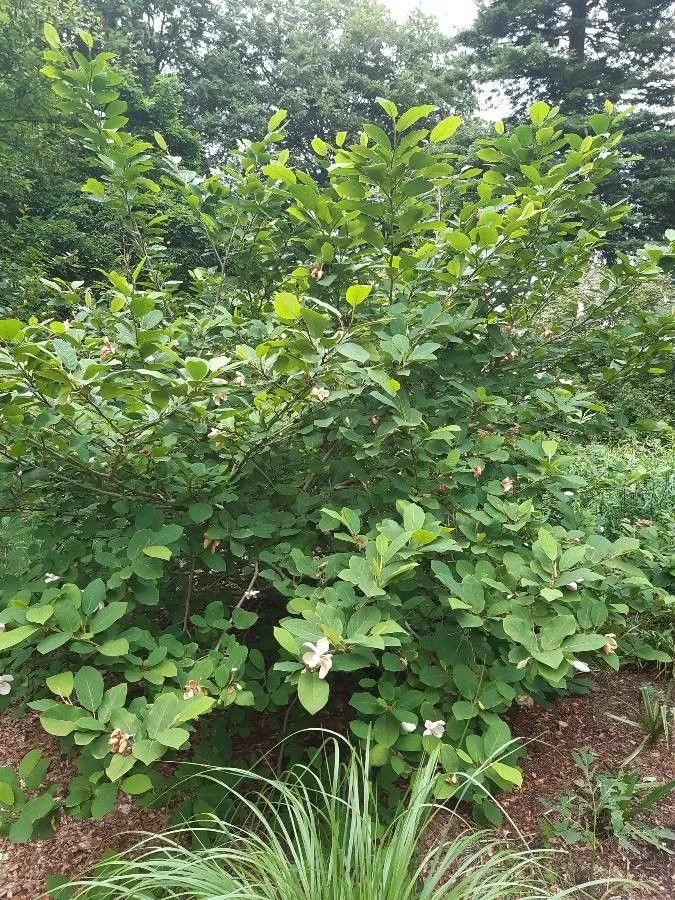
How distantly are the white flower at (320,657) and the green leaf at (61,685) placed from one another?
1.58 ft

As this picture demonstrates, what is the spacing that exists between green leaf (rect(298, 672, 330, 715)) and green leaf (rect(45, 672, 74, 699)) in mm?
466

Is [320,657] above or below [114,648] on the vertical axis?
above

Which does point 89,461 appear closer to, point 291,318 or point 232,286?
point 291,318

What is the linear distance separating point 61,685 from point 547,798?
166 cm

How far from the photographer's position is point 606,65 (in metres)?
15.6

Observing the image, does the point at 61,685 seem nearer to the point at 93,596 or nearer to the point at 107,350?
the point at 93,596

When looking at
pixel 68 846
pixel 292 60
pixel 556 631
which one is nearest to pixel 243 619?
pixel 556 631

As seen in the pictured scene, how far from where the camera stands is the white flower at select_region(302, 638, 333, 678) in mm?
948

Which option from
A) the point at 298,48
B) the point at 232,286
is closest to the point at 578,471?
the point at 232,286

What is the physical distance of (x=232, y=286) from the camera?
87.8 inches

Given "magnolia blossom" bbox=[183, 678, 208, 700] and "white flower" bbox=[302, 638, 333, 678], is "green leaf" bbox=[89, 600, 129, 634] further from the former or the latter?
"white flower" bbox=[302, 638, 333, 678]

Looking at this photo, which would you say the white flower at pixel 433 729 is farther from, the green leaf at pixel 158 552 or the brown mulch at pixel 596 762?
the green leaf at pixel 158 552

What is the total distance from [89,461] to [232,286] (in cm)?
112

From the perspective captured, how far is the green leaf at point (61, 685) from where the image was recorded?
1034 millimetres
